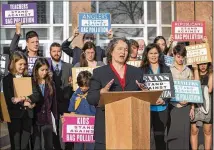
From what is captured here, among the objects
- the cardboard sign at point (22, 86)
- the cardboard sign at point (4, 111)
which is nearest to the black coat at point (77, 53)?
the cardboard sign at point (22, 86)

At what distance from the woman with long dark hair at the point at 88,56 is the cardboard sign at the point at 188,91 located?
60.6 inches

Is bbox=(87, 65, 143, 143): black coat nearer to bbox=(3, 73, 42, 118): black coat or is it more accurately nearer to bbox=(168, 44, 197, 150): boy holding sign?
bbox=(3, 73, 42, 118): black coat

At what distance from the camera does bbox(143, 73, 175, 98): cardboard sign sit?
8039 mm

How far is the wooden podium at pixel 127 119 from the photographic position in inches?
191

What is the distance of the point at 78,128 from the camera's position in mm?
8391

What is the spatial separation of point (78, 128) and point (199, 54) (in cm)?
297

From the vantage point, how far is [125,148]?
192 inches

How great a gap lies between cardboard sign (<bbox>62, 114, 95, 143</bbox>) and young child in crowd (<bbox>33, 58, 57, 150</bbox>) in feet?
0.89

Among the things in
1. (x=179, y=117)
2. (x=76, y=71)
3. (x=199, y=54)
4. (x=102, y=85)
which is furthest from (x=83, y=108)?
(x=102, y=85)

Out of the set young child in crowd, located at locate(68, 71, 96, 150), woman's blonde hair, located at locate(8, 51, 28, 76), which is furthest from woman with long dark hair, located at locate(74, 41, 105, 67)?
woman's blonde hair, located at locate(8, 51, 28, 76)

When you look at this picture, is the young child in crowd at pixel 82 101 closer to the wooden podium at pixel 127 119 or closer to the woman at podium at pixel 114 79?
the woman at podium at pixel 114 79

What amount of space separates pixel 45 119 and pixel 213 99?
3.11 meters

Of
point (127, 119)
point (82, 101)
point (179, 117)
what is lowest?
point (179, 117)

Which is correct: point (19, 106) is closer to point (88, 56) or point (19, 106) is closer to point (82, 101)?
point (82, 101)
